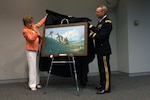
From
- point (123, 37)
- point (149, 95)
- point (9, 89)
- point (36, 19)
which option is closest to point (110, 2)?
point (123, 37)

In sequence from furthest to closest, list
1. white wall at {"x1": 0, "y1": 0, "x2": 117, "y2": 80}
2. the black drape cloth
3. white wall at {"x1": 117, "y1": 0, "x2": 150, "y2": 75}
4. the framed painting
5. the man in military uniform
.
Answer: white wall at {"x1": 117, "y1": 0, "x2": 150, "y2": 75}
white wall at {"x1": 0, "y1": 0, "x2": 117, "y2": 80}
the black drape cloth
the framed painting
the man in military uniform

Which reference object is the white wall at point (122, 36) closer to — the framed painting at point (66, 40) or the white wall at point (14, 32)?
the white wall at point (14, 32)

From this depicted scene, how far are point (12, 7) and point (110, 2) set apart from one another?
2.57 m

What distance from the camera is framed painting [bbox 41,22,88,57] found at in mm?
4148

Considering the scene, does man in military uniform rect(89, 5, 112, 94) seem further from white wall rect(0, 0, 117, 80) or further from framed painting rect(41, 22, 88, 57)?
white wall rect(0, 0, 117, 80)

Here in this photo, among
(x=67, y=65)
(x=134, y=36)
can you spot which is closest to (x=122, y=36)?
(x=134, y=36)

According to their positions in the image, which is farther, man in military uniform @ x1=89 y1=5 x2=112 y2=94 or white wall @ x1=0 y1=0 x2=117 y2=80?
white wall @ x1=0 y1=0 x2=117 y2=80

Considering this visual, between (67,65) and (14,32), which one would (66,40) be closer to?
(67,65)

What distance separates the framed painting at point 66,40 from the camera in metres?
4.15

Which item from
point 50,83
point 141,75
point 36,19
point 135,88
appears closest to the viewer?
point 135,88

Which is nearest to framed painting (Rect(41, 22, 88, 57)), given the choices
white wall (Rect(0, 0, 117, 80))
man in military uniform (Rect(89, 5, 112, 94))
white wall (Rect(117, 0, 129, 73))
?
man in military uniform (Rect(89, 5, 112, 94))

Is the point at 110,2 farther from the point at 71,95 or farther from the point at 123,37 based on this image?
the point at 71,95

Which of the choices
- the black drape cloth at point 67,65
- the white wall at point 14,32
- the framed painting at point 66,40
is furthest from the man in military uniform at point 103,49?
the white wall at point 14,32

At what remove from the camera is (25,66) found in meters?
5.40
